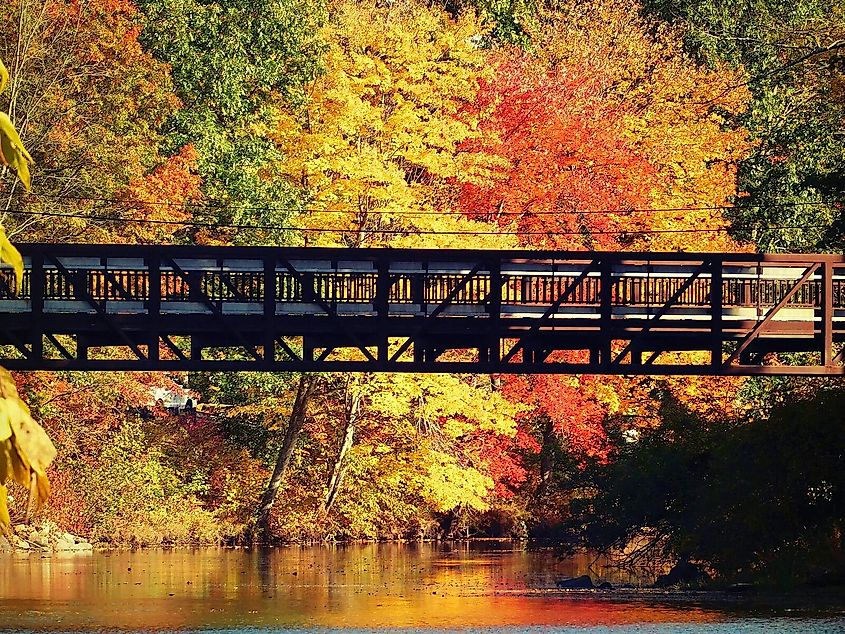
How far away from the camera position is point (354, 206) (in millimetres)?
46938

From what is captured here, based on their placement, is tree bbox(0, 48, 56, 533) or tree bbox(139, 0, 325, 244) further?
tree bbox(139, 0, 325, 244)

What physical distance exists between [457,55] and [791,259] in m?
19.3

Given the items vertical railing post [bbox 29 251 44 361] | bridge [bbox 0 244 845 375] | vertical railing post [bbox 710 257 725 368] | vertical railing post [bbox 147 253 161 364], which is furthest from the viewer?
vertical railing post [bbox 710 257 725 368]

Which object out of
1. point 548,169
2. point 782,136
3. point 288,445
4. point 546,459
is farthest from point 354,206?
point 782,136

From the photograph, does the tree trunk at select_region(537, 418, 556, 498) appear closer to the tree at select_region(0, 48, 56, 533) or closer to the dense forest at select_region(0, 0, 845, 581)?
the dense forest at select_region(0, 0, 845, 581)

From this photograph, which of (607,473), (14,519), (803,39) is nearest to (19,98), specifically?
(14,519)

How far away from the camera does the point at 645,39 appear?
62.5m

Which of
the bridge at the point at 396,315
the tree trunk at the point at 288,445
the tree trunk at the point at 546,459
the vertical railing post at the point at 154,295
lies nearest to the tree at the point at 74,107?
the tree trunk at the point at 288,445

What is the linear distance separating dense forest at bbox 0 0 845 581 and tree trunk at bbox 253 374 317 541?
0.10m

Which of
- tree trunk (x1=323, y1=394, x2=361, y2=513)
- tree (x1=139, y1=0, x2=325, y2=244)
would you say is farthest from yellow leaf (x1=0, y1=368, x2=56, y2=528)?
tree trunk (x1=323, y1=394, x2=361, y2=513)

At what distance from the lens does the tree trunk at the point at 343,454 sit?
4840 centimetres

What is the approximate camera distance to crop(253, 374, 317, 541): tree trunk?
48.0 meters

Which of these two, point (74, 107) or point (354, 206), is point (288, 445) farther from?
point (74, 107)

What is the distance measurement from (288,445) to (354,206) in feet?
24.5
